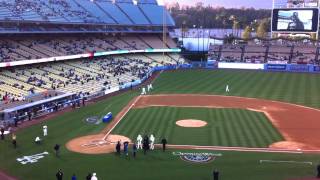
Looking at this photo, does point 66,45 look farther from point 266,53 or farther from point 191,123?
point 266,53

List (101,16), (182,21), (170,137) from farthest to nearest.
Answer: (182,21), (101,16), (170,137)

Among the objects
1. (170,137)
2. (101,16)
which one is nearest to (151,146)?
(170,137)

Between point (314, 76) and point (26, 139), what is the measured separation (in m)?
49.4

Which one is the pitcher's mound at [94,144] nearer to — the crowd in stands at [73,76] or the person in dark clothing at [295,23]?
the crowd in stands at [73,76]

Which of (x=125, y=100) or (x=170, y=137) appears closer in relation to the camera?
(x=170, y=137)

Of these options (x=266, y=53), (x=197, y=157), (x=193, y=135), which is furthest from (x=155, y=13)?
(x=197, y=157)

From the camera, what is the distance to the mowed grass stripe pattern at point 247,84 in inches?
1810

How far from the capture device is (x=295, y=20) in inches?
2884

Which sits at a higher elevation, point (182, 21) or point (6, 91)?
point (182, 21)

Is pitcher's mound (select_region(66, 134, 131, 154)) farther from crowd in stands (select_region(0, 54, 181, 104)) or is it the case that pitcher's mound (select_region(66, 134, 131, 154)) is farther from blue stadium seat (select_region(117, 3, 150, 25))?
blue stadium seat (select_region(117, 3, 150, 25))

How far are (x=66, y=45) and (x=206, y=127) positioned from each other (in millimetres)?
40640

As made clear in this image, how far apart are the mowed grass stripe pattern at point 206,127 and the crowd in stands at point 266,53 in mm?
41188

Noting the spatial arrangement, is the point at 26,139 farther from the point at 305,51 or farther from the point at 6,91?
the point at 305,51

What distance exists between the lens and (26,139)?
28.1 meters
